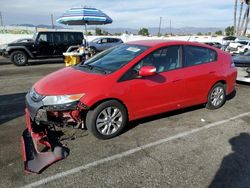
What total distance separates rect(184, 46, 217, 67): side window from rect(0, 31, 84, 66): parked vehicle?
10836 millimetres

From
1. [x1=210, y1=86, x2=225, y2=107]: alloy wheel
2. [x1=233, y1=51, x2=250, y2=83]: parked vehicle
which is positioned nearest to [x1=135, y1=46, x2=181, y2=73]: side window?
[x1=210, y1=86, x2=225, y2=107]: alloy wheel

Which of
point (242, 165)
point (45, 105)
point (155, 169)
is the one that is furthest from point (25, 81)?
point (242, 165)

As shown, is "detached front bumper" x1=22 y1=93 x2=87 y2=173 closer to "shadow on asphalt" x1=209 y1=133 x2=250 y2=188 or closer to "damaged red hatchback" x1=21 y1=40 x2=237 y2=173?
"damaged red hatchback" x1=21 y1=40 x2=237 y2=173

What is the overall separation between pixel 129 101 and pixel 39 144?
61.8 inches

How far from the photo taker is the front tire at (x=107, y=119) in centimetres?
432

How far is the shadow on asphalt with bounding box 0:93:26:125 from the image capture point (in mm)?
5625

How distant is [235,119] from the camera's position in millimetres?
5652

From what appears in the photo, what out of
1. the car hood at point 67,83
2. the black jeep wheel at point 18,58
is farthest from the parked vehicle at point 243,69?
the black jeep wheel at point 18,58

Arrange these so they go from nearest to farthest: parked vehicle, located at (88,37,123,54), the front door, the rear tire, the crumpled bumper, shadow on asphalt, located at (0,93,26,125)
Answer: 1. the crumpled bumper
2. the front door
3. shadow on asphalt, located at (0,93,26,125)
4. the rear tire
5. parked vehicle, located at (88,37,123,54)

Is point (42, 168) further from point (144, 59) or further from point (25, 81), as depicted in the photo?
point (25, 81)

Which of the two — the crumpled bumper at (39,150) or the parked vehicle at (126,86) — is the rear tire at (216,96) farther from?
the crumpled bumper at (39,150)

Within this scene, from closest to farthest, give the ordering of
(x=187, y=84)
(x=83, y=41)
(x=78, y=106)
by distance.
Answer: (x=78, y=106) → (x=187, y=84) → (x=83, y=41)

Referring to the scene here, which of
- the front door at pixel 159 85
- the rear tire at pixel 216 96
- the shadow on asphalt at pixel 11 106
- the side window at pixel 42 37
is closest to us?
the front door at pixel 159 85

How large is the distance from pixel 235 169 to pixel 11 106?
4.90 meters
